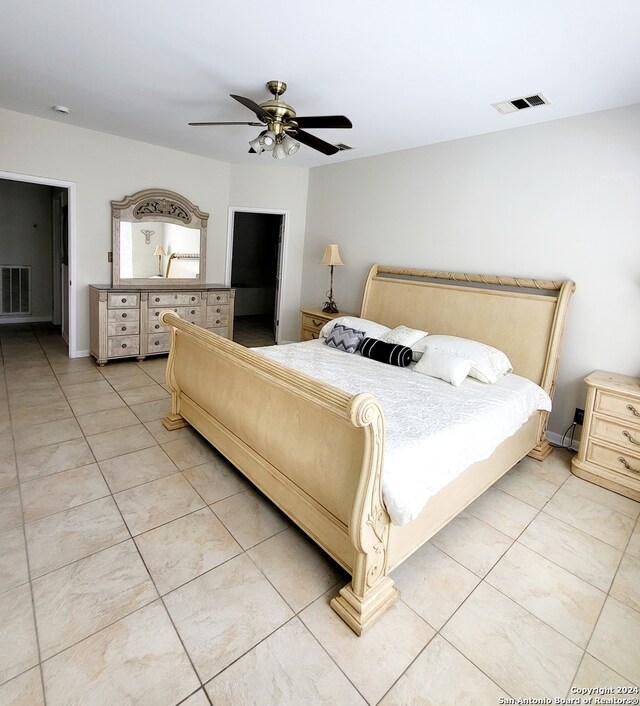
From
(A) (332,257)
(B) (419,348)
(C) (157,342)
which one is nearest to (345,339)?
(B) (419,348)

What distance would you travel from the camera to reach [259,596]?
1.71 meters

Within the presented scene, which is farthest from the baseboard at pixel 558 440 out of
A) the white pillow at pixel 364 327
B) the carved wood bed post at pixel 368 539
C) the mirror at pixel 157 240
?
the mirror at pixel 157 240

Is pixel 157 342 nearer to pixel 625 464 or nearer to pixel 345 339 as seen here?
pixel 345 339

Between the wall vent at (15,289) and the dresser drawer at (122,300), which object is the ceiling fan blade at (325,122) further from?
the wall vent at (15,289)

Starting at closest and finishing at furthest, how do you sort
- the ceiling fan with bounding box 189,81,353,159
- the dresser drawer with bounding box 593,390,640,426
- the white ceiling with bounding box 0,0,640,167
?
1. the white ceiling with bounding box 0,0,640,167
2. the ceiling fan with bounding box 189,81,353,159
3. the dresser drawer with bounding box 593,390,640,426

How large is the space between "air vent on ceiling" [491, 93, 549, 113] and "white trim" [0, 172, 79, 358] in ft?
14.0

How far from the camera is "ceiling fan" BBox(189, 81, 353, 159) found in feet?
7.85

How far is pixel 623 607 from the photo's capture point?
178 cm

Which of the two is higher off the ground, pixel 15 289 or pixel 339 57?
pixel 339 57

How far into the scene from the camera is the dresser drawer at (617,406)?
2574 millimetres

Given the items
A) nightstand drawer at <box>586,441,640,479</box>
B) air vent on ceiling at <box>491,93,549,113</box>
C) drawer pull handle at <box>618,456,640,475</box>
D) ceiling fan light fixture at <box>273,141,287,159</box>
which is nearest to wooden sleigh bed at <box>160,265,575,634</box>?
nightstand drawer at <box>586,441,640,479</box>

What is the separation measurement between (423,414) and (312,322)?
2.83 metres

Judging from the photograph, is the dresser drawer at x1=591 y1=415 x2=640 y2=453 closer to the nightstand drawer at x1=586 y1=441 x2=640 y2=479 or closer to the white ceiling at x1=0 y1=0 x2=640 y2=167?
the nightstand drawer at x1=586 y1=441 x2=640 y2=479

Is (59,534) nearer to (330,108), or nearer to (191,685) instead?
(191,685)
